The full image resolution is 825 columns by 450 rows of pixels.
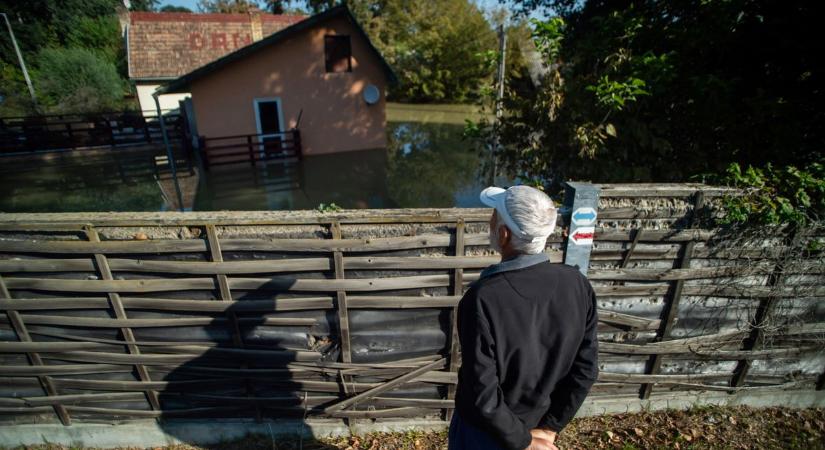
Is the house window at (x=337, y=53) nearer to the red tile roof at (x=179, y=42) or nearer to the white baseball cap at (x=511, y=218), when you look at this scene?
the red tile roof at (x=179, y=42)

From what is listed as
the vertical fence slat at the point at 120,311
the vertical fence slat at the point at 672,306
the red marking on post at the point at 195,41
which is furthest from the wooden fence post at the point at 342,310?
the red marking on post at the point at 195,41

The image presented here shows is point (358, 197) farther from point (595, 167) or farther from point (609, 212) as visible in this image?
point (609, 212)

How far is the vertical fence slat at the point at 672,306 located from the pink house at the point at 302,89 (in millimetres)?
13353

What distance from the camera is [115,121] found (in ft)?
57.9

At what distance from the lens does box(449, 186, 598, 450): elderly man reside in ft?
5.60

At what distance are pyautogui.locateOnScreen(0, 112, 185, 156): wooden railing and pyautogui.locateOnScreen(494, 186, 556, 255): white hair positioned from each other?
61.2 feet

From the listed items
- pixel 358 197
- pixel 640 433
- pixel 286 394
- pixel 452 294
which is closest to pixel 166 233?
pixel 286 394

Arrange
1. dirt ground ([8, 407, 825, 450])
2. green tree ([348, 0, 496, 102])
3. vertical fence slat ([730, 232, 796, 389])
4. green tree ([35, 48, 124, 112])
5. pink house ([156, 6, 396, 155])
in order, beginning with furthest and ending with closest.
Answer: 1. green tree ([348, 0, 496, 102])
2. green tree ([35, 48, 124, 112])
3. pink house ([156, 6, 396, 155])
4. dirt ground ([8, 407, 825, 450])
5. vertical fence slat ([730, 232, 796, 389])

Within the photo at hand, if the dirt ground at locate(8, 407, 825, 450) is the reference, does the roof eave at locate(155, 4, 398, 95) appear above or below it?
above

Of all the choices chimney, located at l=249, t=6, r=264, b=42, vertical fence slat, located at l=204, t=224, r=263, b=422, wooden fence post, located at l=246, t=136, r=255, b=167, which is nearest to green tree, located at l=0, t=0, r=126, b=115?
chimney, located at l=249, t=6, r=264, b=42

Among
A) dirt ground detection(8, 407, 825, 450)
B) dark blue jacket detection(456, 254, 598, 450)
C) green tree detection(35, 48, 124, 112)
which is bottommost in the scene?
dirt ground detection(8, 407, 825, 450)

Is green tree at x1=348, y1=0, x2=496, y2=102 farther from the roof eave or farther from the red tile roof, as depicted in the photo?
the roof eave

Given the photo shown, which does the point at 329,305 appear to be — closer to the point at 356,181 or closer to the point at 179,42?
the point at 356,181

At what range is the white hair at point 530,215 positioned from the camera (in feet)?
5.52
